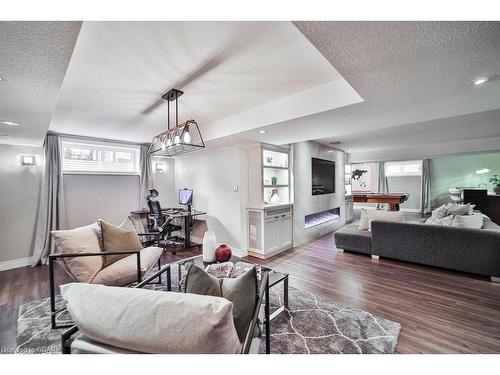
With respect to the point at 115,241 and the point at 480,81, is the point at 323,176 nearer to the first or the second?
the point at 480,81

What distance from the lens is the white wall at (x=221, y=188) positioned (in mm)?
3939

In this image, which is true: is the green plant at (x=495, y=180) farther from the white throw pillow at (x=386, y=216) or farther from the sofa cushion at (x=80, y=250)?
the sofa cushion at (x=80, y=250)

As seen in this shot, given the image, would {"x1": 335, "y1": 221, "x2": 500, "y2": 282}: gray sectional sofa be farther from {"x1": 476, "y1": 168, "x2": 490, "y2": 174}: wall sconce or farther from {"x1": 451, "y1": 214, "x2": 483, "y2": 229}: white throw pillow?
{"x1": 476, "y1": 168, "x2": 490, "y2": 174}: wall sconce

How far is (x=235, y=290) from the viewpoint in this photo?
106 centimetres

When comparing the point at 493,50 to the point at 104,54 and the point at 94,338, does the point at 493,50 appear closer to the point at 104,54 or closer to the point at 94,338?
the point at 94,338

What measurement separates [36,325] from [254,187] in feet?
10.4

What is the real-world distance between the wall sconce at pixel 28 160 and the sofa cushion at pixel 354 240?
18.7 feet

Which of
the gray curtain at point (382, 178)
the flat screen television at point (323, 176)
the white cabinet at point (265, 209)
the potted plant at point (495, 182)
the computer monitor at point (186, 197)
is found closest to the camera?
the white cabinet at point (265, 209)

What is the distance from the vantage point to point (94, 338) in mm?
721

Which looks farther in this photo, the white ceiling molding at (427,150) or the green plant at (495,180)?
the green plant at (495,180)

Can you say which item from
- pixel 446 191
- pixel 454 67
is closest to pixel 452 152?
pixel 446 191

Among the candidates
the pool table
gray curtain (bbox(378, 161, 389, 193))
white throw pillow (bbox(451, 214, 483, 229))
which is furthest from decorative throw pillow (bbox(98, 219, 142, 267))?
gray curtain (bbox(378, 161, 389, 193))

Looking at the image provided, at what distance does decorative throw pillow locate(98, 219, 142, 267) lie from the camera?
87.9 inches

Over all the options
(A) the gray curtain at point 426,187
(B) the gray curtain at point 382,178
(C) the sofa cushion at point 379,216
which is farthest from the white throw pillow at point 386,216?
(B) the gray curtain at point 382,178
